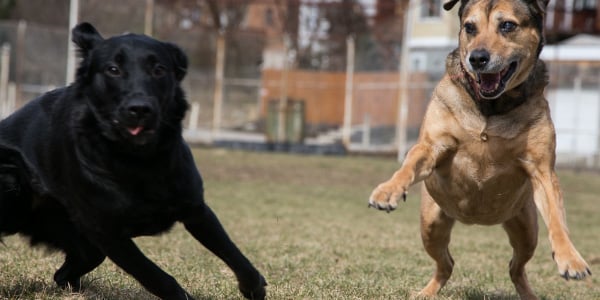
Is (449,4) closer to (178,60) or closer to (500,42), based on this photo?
(500,42)

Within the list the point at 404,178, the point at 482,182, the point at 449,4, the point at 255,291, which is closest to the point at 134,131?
the point at 255,291

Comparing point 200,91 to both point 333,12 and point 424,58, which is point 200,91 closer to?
point 333,12

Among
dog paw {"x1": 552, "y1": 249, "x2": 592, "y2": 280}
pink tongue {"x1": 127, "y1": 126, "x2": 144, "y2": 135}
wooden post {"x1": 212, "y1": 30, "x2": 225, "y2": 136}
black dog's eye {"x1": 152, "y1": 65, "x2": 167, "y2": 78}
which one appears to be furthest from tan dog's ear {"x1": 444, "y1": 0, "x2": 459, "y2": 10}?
wooden post {"x1": 212, "y1": 30, "x2": 225, "y2": 136}

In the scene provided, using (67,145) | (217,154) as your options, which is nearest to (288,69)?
(217,154)

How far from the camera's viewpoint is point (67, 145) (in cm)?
416

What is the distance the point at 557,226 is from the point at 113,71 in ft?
8.84

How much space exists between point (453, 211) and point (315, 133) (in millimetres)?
20949

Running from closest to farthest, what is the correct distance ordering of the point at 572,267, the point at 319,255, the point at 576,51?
the point at 572,267 → the point at 319,255 → the point at 576,51

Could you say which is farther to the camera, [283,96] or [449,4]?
[283,96]

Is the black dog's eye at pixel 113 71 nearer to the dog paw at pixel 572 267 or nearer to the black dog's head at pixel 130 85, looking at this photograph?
the black dog's head at pixel 130 85

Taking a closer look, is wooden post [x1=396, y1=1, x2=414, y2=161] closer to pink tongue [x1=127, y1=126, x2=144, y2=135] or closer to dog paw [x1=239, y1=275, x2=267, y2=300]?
dog paw [x1=239, y1=275, x2=267, y2=300]

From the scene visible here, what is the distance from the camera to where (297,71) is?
26562mm


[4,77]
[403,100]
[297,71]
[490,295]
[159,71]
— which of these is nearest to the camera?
[159,71]

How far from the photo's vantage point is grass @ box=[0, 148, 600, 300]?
534cm
